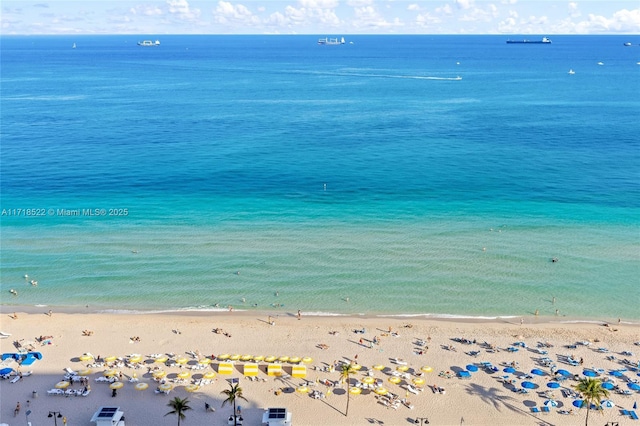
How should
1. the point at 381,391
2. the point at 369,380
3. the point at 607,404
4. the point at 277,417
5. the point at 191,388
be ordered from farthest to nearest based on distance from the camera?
the point at 369,380
the point at 191,388
the point at 381,391
the point at 607,404
the point at 277,417

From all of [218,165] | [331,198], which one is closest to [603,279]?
[331,198]

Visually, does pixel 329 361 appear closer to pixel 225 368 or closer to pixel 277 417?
pixel 225 368

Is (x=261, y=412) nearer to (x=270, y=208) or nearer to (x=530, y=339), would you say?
(x=530, y=339)

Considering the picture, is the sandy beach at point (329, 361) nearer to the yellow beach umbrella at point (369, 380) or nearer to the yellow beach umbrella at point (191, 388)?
the yellow beach umbrella at point (191, 388)

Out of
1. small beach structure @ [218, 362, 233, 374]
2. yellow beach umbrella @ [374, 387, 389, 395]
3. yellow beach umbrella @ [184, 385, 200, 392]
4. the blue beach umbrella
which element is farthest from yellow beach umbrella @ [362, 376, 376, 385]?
the blue beach umbrella

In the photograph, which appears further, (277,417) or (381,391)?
(381,391)

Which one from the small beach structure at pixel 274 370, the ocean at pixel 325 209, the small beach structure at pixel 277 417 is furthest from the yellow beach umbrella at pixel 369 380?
the ocean at pixel 325 209

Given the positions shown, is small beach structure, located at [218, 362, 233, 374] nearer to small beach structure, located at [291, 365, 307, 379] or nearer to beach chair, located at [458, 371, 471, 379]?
small beach structure, located at [291, 365, 307, 379]

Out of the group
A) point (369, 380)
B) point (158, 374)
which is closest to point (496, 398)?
point (369, 380)
